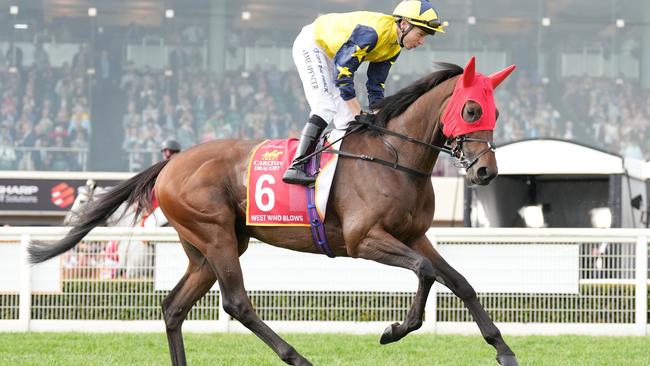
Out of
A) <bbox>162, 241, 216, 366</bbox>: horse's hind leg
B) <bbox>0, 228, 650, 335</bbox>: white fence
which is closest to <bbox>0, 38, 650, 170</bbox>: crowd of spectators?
<bbox>0, 228, 650, 335</bbox>: white fence

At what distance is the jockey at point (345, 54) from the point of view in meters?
4.51

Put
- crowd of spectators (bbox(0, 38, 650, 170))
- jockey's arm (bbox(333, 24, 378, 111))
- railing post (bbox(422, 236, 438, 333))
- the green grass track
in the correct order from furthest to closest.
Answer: crowd of spectators (bbox(0, 38, 650, 170)) → railing post (bbox(422, 236, 438, 333)) → the green grass track → jockey's arm (bbox(333, 24, 378, 111))

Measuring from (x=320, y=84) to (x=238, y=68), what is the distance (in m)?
10.1

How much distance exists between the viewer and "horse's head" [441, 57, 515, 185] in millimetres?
4312

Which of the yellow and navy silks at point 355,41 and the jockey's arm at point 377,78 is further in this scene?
the jockey's arm at point 377,78

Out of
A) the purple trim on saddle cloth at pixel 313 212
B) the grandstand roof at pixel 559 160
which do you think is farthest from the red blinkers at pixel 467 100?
the grandstand roof at pixel 559 160

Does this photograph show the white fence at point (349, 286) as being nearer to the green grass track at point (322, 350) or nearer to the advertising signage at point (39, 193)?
the green grass track at point (322, 350)

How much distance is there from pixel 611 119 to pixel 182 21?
6100mm

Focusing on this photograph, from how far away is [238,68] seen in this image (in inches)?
583

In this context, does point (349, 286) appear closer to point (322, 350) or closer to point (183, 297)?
point (322, 350)

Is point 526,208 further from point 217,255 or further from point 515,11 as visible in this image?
point 217,255

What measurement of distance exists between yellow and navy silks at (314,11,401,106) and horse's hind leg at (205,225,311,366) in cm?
88

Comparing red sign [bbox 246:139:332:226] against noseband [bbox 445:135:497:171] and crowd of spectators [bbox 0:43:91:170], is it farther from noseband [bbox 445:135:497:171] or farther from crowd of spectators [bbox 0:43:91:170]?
crowd of spectators [bbox 0:43:91:170]

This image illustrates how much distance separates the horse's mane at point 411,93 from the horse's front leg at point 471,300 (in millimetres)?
572
